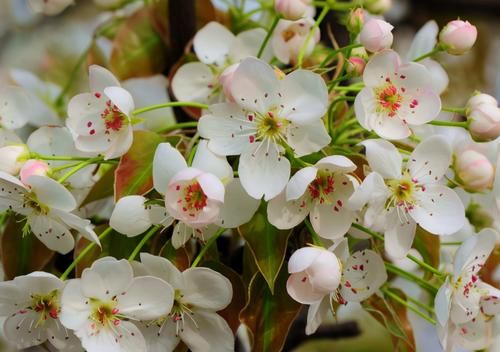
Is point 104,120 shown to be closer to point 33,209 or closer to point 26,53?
point 33,209

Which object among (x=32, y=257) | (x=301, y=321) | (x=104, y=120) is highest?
(x=104, y=120)

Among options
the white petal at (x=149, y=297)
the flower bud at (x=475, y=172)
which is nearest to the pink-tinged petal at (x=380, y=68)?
the flower bud at (x=475, y=172)

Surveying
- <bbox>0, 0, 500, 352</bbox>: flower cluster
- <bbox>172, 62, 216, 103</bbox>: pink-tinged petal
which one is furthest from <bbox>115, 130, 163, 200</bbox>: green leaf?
<bbox>172, 62, 216, 103</bbox>: pink-tinged petal

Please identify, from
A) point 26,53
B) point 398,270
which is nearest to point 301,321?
point 398,270

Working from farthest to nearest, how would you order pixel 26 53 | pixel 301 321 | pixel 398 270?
pixel 26 53 → pixel 301 321 → pixel 398 270

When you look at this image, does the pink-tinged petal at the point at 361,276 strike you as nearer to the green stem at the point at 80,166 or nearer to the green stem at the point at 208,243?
the green stem at the point at 208,243

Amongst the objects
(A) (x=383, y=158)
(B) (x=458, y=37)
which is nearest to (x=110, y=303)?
(A) (x=383, y=158)

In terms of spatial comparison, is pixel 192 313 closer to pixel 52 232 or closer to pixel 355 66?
pixel 52 232
